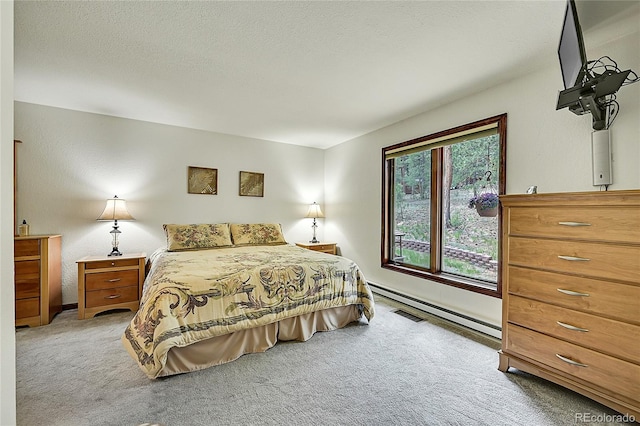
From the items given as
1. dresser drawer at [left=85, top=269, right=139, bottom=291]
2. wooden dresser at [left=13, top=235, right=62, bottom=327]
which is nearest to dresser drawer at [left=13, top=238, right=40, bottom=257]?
wooden dresser at [left=13, top=235, right=62, bottom=327]

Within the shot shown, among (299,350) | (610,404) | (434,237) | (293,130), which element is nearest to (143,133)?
(293,130)

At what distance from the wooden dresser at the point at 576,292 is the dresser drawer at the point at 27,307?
436 centimetres

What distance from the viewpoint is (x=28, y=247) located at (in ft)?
9.47

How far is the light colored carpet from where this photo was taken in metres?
1.65

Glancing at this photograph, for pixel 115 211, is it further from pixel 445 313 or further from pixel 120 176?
pixel 445 313

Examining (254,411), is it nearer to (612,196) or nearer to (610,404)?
(610,404)

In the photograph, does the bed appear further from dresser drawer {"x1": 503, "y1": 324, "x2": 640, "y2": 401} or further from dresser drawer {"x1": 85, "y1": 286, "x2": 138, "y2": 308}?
→ dresser drawer {"x1": 503, "y1": 324, "x2": 640, "y2": 401}

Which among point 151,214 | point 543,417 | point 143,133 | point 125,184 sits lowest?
point 543,417

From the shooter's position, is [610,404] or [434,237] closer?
[610,404]

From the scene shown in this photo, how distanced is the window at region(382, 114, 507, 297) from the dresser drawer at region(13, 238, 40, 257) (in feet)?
13.2

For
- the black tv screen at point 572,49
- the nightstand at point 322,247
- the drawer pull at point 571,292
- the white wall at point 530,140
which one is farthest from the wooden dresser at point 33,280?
the black tv screen at point 572,49

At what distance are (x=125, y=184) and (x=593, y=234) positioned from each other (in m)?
4.70

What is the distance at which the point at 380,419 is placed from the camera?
1.63 metres

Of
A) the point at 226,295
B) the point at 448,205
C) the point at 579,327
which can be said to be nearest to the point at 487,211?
the point at 448,205
